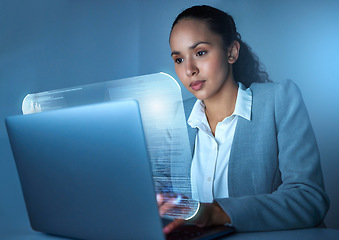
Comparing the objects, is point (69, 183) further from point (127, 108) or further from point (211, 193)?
point (211, 193)

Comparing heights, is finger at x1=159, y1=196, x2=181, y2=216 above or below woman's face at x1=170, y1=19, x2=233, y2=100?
below

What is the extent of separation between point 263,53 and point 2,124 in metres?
1.41

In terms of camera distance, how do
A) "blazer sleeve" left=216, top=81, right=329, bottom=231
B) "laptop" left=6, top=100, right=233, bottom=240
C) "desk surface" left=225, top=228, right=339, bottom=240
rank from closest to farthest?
"laptop" left=6, top=100, right=233, bottom=240
"desk surface" left=225, top=228, right=339, bottom=240
"blazer sleeve" left=216, top=81, right=329, bottom=231

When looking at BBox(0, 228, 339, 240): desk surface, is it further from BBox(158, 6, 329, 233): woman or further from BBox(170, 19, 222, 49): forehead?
BBox(170, 19, 222, 49): forehead

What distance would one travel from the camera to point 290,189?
1.17 meters

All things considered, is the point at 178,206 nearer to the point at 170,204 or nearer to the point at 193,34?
the point at 170,204

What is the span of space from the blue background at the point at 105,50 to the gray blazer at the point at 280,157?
15.4 inches

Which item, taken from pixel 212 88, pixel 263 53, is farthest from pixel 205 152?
pixel 263 53

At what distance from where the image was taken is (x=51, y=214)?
837 mm

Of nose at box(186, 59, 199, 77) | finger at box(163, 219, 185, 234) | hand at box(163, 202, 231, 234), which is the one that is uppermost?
A: nose at box(186, 59, 199, 77)

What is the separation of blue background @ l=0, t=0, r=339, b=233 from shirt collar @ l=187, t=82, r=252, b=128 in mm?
387

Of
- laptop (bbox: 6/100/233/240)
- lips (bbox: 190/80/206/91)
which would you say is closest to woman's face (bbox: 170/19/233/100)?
lips (bbox: 190/80/206/91)

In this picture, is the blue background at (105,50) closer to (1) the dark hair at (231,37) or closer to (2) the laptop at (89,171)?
(1) the dark hair at (231,37)

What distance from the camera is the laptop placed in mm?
629
